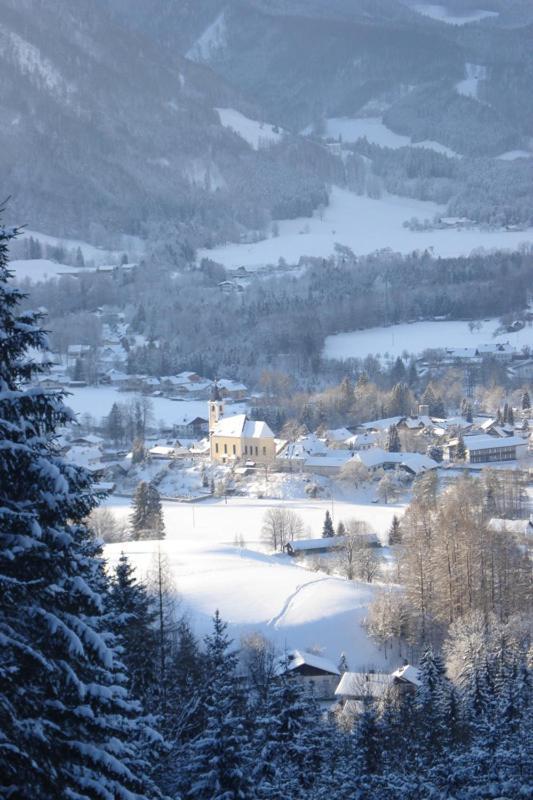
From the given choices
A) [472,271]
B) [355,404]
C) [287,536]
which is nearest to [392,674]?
[287,536]

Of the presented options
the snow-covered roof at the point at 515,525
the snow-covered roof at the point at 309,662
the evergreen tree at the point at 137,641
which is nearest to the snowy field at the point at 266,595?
the snow-covered roof at the point at 309,662

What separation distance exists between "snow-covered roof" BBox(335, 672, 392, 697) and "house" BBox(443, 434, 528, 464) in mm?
24497

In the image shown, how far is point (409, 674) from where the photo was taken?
16.3m

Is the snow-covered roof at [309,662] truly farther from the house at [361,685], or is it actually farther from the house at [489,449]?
the house at [489,449]

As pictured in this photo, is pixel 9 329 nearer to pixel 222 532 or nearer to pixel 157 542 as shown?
pixel 157 542

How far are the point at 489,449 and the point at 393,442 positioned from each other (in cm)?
346

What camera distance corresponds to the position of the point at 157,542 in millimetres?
25734

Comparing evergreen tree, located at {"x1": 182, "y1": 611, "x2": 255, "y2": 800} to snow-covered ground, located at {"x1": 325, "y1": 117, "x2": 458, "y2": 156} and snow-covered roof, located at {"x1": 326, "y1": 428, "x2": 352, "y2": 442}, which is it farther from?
snow-covered ground, located at {"x1": 325, "y1": 117, "x2": 458, "y2": 156}

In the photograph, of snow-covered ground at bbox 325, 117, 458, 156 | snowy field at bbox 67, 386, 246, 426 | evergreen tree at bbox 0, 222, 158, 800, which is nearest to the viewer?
evergreen tree at bbox 0, 222, 158, 800

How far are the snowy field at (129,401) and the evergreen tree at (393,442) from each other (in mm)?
9961

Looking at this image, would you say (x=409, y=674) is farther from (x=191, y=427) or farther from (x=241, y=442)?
(x=191, y=427)

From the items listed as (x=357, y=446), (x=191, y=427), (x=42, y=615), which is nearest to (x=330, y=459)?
(x=357, y=446)

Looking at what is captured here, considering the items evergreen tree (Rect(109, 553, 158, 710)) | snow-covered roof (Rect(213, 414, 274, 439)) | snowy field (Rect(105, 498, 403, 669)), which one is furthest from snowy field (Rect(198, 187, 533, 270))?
→ evergreen tree (Rect(109, 553, 158, 710))

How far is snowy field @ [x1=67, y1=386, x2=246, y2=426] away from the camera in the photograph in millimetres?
50312
